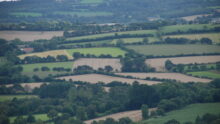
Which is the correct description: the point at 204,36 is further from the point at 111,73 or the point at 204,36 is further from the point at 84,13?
the point at 84,13

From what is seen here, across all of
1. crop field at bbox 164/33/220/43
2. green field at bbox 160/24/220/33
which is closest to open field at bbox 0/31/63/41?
green field at bbox 160/24/220/33

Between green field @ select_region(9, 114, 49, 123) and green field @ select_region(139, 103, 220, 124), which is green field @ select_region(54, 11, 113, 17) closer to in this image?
green field @ select_region(9, 114, 49, 123)

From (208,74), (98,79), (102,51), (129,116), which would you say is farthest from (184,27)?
(129,116)

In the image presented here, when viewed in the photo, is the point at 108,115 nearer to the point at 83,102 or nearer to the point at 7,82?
the point at 83,102

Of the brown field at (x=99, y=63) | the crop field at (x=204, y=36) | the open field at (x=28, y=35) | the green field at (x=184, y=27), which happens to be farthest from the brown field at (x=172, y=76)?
the open field at (x=28, y=35)

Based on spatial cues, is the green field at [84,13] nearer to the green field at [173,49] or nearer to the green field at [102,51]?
the green field at [102,51]

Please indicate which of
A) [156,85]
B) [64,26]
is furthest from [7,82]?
[64,26]
